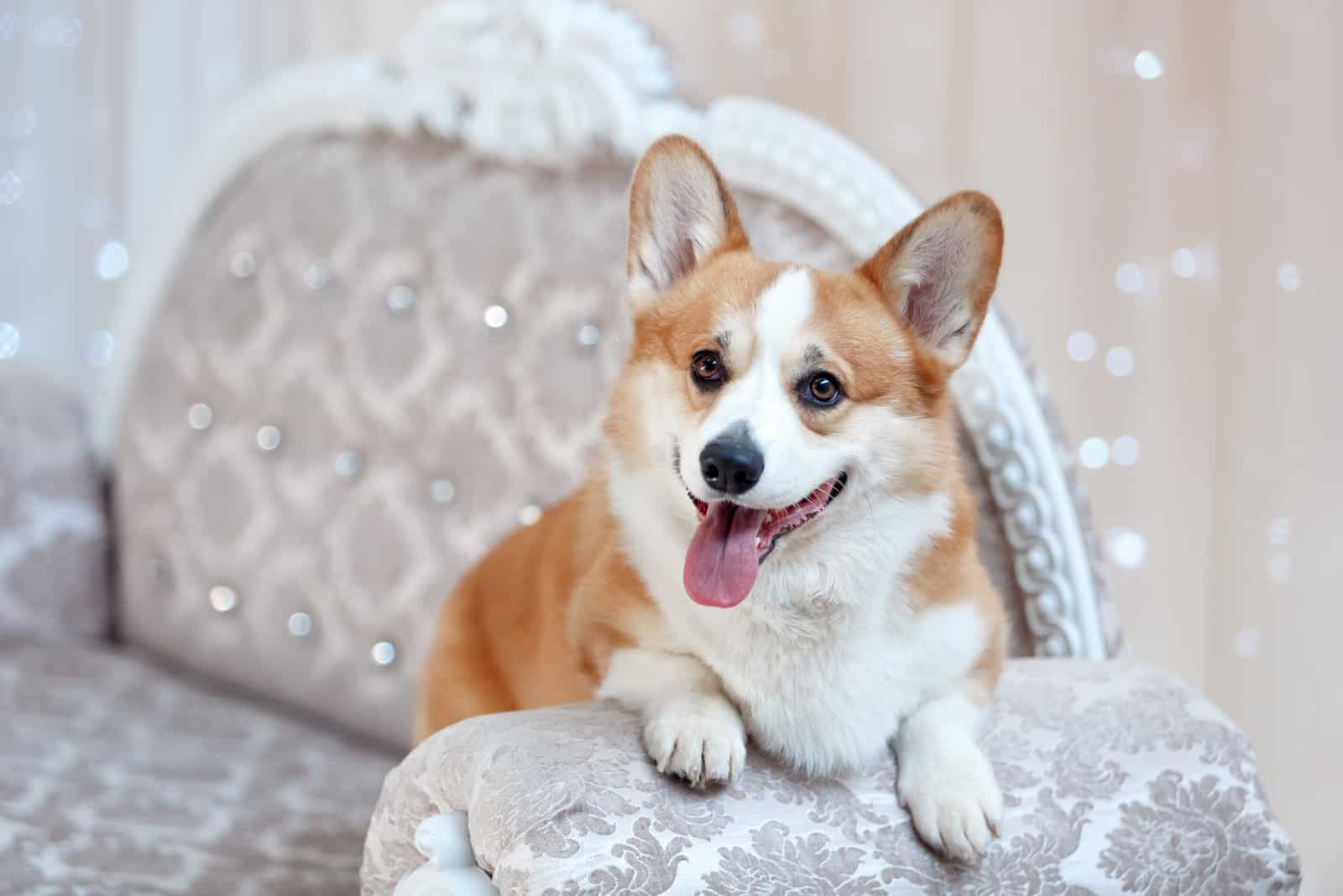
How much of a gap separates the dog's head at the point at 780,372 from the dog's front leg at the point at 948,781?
0.17 metres

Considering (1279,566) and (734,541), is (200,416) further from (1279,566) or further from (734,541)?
(1279,566)

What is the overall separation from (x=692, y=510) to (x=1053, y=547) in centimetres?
52

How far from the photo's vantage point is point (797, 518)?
3.07ft

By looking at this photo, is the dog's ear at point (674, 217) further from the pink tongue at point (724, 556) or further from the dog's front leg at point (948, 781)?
the dog's front leg at point (948, 781)

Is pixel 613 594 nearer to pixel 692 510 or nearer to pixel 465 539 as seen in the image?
pixel 692 510

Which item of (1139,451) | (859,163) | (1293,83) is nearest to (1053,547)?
(1139,451)

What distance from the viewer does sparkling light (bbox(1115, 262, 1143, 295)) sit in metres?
1.60

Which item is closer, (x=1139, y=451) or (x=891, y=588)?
Answer: (x=891, y=588)

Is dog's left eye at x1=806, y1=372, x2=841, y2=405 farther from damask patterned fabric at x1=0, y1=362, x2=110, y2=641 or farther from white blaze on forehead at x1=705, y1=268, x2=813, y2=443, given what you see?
damask patterned fabric at x1=0, y1=362, x2=110, y2=641

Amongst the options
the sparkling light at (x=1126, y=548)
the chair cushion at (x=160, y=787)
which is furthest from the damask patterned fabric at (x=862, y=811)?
the sparkling light at (x=1126, y=548)

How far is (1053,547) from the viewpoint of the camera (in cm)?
132

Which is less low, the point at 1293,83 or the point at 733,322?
the point at 1293,83

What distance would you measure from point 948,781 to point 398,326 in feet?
3.55

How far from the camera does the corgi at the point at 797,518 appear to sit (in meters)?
0.92
